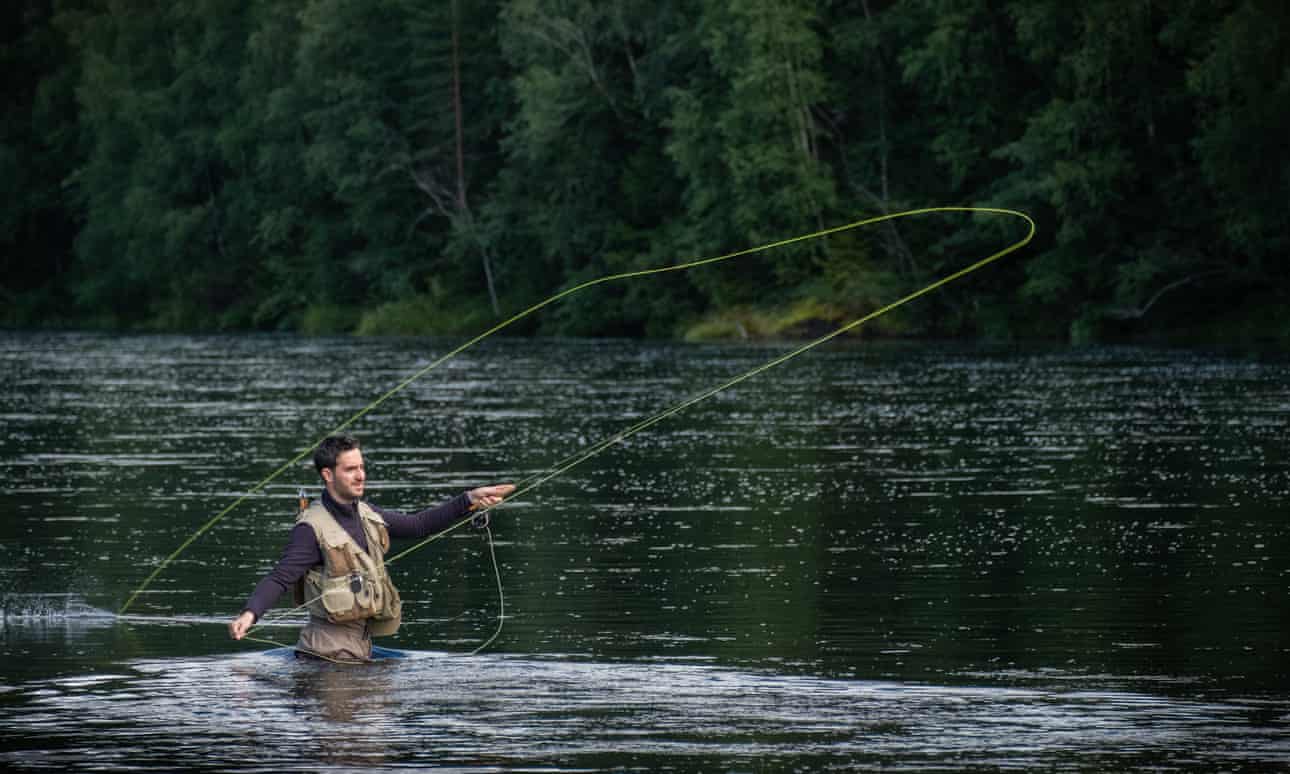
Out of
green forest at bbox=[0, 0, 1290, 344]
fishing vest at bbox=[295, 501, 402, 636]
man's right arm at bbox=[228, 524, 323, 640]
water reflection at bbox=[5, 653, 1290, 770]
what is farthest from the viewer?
green forest at bbox=[0, 0, 1290, 344]

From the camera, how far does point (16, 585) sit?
15.3m

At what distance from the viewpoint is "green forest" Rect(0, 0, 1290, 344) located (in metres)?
55.7

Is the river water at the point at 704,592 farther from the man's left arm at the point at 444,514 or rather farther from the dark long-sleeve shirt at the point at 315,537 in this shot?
the man's left arm at the point at 444,514

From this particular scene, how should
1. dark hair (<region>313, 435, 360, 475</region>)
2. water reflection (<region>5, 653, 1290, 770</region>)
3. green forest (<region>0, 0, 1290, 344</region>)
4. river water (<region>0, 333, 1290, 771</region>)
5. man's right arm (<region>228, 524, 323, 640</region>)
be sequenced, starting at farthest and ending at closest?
green forest (<region>0, 0, 1290, 344</region>) → dark hair (<region>313, 435, 360, 475</region>) → man's right arm (<region>228, 524, 323, 640</region>) → river water (<region>0, 333, 1290, 771</region>) → water reflection (<region>5, 653, 1290, 770</region>)

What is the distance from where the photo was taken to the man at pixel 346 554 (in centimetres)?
1134

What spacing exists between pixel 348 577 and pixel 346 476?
0.51 meters

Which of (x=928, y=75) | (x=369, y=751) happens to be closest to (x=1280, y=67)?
(x=928, y=75)

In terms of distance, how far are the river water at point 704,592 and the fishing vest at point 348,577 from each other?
0.28 metres

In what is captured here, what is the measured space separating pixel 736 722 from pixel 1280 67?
43.4m

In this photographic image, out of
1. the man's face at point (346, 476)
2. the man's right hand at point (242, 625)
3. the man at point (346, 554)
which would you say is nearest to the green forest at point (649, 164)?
the man at point (346, 554)

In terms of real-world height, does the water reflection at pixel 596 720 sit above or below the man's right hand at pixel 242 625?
below

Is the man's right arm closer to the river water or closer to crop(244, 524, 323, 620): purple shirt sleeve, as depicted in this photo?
crop(244, 524, 323, 620): purple shirt sleeve

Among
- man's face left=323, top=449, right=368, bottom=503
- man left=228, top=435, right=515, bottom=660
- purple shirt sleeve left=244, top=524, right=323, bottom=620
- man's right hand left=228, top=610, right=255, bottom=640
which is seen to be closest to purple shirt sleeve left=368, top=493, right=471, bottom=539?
man left=228, top=435, right=515, bottom=660

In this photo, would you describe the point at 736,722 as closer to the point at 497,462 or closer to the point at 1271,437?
the point at 497,462
